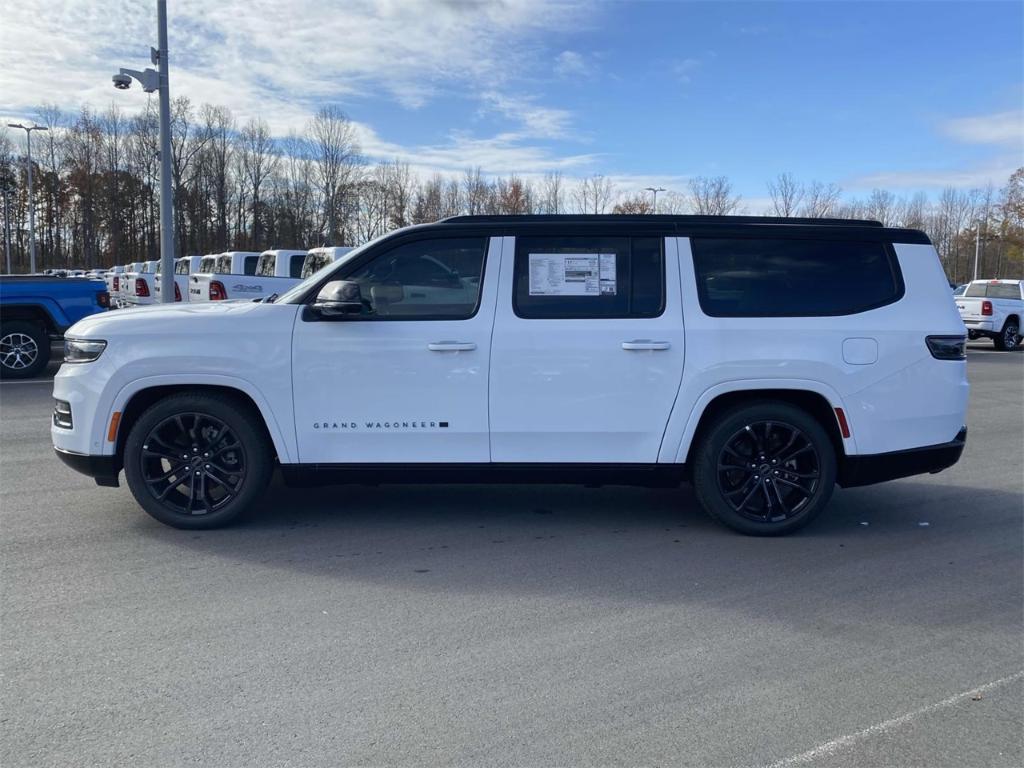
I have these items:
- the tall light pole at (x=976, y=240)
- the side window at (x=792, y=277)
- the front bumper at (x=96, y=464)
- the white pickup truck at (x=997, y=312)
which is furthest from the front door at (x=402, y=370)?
the tall light pole at (x=976, y=240)

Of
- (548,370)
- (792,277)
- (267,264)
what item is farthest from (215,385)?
(267,264)

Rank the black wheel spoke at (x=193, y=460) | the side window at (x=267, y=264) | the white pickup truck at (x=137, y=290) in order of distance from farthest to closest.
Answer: the white pickup truck at (x=137, y=290)
the side window at (x=267, y=264)
the black wheel spoke at (x=193, y=460)

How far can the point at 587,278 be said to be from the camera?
535 centimetres

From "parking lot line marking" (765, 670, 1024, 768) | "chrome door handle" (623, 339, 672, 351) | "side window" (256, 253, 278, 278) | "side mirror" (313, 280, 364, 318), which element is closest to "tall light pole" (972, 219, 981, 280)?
"side window" (256, 253, 278, 278)

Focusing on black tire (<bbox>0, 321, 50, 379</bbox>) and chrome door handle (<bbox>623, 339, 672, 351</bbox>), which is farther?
black tire (<bbox>0, 321, 50, 379</bbox>)

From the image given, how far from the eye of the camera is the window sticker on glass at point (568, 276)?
5.33 meters

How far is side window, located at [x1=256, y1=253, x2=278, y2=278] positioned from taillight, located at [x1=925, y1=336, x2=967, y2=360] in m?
16.3

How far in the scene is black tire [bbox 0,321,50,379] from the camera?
43.4 ft

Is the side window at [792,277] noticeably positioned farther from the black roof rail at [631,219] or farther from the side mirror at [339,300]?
the side mirror at [339,300]

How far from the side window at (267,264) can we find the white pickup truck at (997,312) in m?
18.1

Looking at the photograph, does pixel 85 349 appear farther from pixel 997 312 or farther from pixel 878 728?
pixel 997 312

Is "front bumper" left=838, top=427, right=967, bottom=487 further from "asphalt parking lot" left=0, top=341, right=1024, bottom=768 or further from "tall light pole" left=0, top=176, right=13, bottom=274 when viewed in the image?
"tall light pole" left=0, top=176, right=13, bottom=274

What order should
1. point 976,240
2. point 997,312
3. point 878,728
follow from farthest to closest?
point 976,240 < point 997,312 < point 878,728

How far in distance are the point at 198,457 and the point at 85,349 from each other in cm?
96
